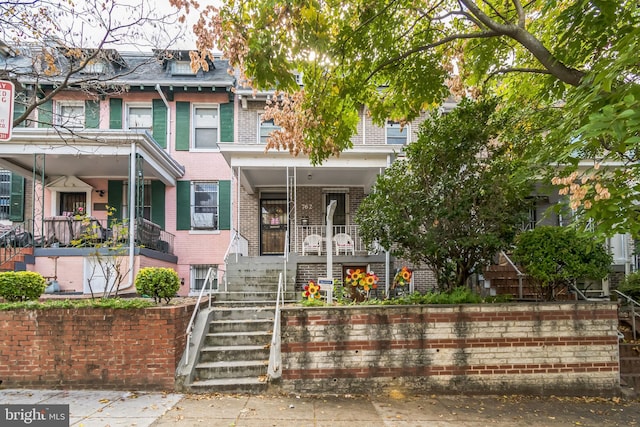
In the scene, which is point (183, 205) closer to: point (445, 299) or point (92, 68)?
point (92, 68)

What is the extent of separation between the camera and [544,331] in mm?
6055

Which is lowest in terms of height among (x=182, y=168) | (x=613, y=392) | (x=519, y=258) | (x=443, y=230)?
(x=613, y=392)

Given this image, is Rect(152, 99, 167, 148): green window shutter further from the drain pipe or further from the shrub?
the shrub

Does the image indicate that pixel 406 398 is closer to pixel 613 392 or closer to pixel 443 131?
pixel 613 392

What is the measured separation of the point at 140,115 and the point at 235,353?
419 inches

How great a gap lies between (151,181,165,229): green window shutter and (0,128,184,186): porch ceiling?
1.42ft

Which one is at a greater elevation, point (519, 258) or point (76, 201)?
point (76, 201)

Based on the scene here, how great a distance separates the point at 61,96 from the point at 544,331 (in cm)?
1512

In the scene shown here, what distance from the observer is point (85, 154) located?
34.5 ft

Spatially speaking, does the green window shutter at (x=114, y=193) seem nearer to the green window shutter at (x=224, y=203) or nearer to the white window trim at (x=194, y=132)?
the white window trim at (x=194, y=132)

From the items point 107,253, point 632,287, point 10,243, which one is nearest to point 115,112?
point 10,243

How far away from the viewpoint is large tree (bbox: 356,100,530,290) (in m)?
6.37

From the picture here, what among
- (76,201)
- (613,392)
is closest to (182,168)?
(76,201)

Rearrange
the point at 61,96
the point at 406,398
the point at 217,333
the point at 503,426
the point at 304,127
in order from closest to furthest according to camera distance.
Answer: the point at 503,426 < the point at 406,398 < the point at 304,127 < the point at 217,333 < the point at 61,96
